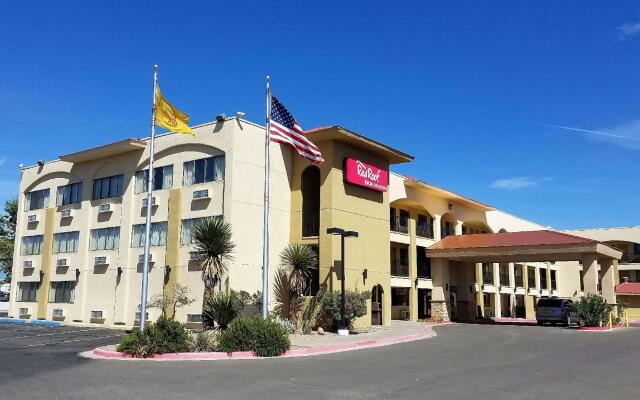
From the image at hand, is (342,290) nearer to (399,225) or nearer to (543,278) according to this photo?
(399,225)

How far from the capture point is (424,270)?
43.6 m

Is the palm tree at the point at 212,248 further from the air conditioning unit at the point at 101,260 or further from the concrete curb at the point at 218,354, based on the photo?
the air conditioning unit at the point at 101,260

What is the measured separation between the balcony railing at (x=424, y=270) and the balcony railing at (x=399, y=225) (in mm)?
3527

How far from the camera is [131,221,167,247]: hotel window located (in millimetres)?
33312

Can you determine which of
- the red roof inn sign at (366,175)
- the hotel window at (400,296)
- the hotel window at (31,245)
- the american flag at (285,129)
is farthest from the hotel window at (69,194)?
the hotel window at (400,296)

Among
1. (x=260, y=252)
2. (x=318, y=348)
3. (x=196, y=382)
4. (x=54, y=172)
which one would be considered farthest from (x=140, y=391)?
(x=54, y=172)

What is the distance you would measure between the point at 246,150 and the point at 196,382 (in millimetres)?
19118

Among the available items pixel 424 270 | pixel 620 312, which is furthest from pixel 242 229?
pixel 620 312

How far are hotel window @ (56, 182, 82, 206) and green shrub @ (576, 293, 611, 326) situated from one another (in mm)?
30158

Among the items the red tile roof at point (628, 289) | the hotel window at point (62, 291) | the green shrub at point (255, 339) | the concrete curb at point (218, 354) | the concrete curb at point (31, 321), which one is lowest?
the concrete curb at point (218, 354)

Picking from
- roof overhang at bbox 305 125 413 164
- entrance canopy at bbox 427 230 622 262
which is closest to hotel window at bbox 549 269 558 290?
entrance canopy at bbox 427 230 622 262

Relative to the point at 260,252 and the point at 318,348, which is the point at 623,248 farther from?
the point at 318,348

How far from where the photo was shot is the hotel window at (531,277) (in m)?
59.0

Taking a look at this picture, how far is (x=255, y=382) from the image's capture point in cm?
1365
